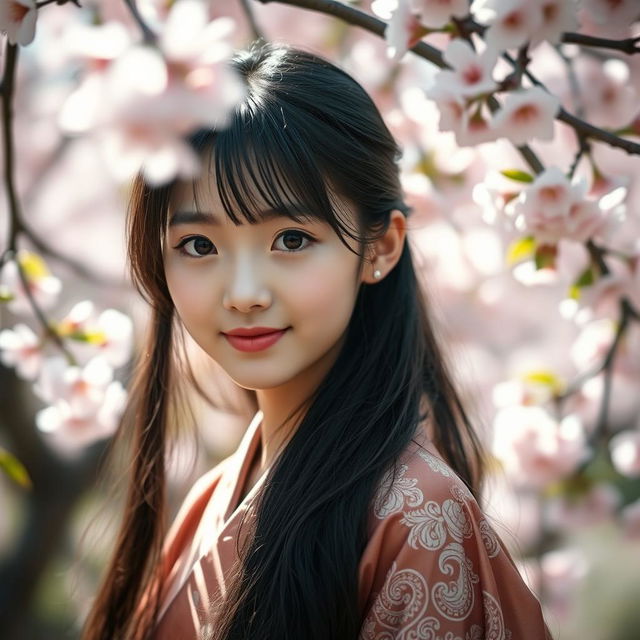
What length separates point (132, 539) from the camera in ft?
4.67

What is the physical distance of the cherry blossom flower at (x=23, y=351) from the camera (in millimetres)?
1612

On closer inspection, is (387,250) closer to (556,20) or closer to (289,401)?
(289,401)

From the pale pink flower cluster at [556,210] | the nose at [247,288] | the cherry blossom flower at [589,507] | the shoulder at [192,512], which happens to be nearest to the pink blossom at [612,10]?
the pale pink flower cluster at [556,210]

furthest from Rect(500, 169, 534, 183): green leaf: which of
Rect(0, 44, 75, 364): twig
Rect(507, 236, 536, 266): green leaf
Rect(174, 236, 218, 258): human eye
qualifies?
Rect(0, 44, 75, 364): twig

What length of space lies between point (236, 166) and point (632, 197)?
1869 millimetres

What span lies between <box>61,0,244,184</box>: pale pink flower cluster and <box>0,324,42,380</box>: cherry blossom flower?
3.32 feet

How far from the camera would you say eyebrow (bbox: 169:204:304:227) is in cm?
100

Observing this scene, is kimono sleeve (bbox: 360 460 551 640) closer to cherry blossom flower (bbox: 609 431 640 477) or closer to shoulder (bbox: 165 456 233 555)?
shoulder (bbox: 165 456 233 555)

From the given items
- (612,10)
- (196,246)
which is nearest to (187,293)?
(196,246)

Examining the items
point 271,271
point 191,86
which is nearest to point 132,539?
point 271,271

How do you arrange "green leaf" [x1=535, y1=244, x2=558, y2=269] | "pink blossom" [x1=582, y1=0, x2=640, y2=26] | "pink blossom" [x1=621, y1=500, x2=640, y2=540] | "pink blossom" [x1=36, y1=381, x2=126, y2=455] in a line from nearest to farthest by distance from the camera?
"pink blossom" [x1=582, y1=0, x2=640, y2=26], "green leaf" [x1=535, y1=244, x2=558, y2=269], "pink blossom" [x1=36, y1=381, x2=126, y2=455], "pink blossom" [x1=621, y1=500, x2=640, y2=540]

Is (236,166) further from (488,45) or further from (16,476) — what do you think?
(16,476)

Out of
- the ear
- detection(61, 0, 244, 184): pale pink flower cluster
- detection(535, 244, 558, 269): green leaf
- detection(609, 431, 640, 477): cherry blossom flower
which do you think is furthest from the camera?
detection(609, 431, 640, 477): cherry blossom flower

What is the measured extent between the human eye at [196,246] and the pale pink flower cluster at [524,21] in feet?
1.37
